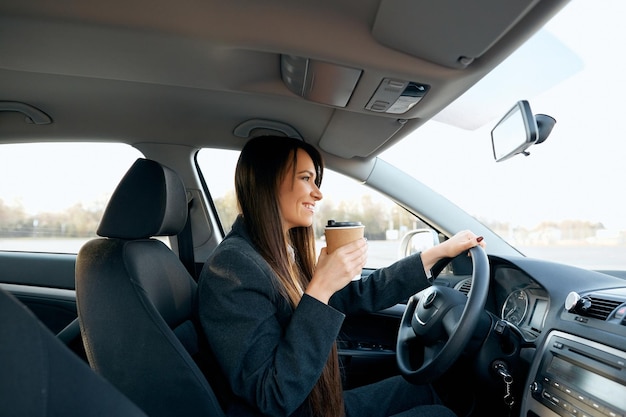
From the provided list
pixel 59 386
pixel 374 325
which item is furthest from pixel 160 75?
pixel 374 325

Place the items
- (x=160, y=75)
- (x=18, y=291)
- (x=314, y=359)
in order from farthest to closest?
(x=18, y=291) < (x=160, y=75) < (x=314, y=359)

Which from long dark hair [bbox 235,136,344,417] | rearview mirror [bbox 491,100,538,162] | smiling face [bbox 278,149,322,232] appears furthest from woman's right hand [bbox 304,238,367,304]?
rearview mirror [bbox 491,100,538,162]

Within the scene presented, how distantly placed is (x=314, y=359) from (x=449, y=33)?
0.92 m

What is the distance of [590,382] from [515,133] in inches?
32.6

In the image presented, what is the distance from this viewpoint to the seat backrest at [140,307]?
52.0 inches

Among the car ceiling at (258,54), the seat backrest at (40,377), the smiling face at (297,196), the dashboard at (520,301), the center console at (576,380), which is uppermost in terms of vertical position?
the car ceiling at (258,54)

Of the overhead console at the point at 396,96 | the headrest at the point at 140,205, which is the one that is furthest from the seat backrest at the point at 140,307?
the overhead console at the point at 396,96

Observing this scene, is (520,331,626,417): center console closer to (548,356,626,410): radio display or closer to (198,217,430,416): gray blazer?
(548,356,626,410): radio display

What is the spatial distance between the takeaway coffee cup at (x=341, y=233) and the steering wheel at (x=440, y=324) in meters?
0.46

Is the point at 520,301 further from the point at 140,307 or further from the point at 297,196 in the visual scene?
the point at 140,307

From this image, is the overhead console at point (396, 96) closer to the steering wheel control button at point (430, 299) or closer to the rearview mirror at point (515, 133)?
the rearview mirror at point (515, 133)

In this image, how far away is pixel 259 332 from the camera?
1268mm

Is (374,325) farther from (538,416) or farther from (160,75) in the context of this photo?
(160,75)

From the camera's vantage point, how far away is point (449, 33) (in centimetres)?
130
